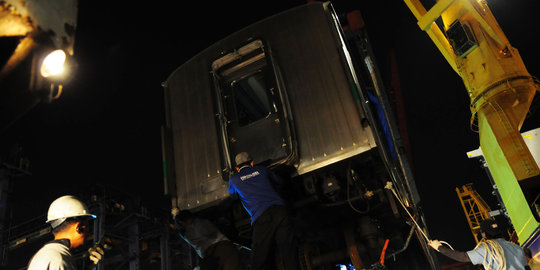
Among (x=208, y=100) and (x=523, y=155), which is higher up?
(x=208, y=100)

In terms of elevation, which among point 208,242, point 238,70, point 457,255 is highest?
point 238,70

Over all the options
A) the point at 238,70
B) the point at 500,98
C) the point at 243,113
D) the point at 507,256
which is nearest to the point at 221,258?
the point at 243,113

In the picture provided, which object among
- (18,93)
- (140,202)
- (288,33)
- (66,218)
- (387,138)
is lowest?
(66,218)

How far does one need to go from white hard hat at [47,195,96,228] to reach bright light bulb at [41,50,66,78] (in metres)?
1.55

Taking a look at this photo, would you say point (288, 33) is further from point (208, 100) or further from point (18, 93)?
point (18, 93)

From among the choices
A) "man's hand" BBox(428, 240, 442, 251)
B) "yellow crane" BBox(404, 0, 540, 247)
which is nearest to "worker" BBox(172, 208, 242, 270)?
"man's hand" BBox(428, 240, 442, 251)

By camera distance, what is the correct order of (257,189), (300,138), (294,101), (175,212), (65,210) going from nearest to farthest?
(65,210)
(257,189)
(300,138)
(294,101)
(175,212)

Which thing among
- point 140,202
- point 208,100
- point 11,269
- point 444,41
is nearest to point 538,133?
point 444,41

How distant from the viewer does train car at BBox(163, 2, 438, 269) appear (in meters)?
4.33

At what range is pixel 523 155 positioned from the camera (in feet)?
21.9

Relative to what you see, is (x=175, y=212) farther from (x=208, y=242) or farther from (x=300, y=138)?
(x=300, y=138)

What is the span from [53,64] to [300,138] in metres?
3.04

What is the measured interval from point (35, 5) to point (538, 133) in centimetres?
1276

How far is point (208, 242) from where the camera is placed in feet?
15.5
